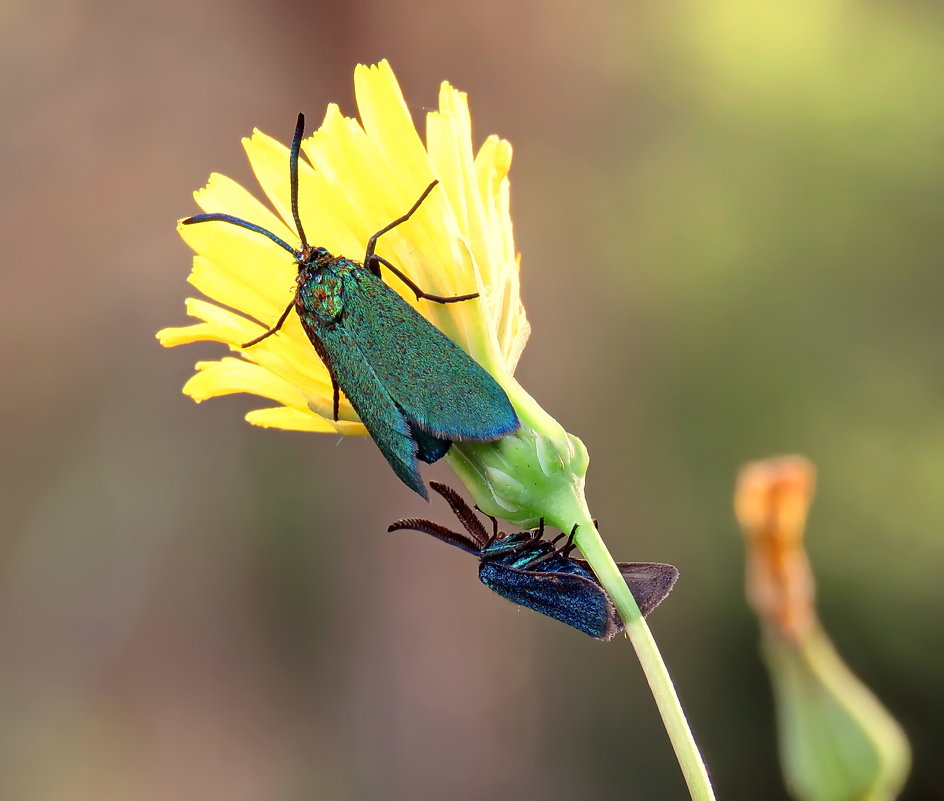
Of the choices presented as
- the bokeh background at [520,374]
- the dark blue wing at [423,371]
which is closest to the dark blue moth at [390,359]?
the dark blue wing at [423,371]

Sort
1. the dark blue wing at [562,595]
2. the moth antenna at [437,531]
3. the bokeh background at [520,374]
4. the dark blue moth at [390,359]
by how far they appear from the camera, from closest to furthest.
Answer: the dark blue wing at [562,595] < the moth antenna at [437,531] < the dark blue moth at [390,359] < the bokeh background at [520,374]

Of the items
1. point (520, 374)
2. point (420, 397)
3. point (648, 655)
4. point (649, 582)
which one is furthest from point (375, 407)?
point (520, 374)

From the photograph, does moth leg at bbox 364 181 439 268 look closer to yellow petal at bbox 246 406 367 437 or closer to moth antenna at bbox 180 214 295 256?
moth antenna at bbox 180 214 295 256

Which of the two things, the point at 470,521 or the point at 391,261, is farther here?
the point at 391,261

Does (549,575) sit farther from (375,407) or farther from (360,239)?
(360,239)

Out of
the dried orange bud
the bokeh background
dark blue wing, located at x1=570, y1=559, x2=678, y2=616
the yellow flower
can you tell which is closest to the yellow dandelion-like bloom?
the yellow flower

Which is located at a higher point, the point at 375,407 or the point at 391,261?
the point at 391,261

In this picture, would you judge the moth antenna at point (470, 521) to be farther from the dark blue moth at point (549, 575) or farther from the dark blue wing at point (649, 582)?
the dark blue wing at point (649, 582)
